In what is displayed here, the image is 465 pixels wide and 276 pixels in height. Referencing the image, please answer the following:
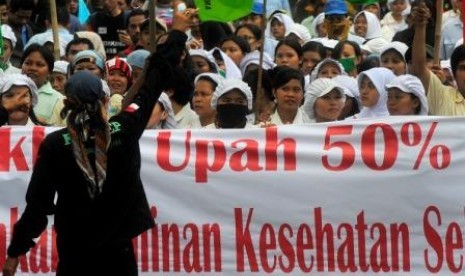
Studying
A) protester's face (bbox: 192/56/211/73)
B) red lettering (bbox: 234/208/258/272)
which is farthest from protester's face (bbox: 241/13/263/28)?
red lettering (bbox: 234/208/258/272)

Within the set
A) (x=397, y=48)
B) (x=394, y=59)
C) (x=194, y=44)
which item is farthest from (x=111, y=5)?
(x=394, y=59)

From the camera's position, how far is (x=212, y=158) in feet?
33.6

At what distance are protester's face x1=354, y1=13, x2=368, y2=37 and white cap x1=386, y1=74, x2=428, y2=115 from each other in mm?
6963

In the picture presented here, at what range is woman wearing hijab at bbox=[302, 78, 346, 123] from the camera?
1142cm

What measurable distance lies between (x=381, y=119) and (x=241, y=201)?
0.95m

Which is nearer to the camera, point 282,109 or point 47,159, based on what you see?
point 47,159

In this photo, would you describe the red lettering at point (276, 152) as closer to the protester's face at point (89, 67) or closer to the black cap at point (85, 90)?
the black cap at point (85, 90)

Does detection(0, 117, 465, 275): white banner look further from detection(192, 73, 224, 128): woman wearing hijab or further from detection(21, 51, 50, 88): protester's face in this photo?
detection(21, 51, 50, 88): protester's face

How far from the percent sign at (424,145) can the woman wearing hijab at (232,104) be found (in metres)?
1.37

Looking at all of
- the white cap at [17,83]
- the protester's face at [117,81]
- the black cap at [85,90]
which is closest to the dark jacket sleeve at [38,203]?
the black cap at [85,90]

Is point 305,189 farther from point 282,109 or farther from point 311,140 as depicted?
point 282,109

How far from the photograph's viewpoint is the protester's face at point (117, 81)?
1283 cm

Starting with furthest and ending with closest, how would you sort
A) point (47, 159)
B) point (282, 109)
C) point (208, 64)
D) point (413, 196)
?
point (208, 64), point (282, 109), point (413, 196), point (47, 159)

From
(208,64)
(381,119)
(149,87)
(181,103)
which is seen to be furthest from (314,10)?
(149,87)
